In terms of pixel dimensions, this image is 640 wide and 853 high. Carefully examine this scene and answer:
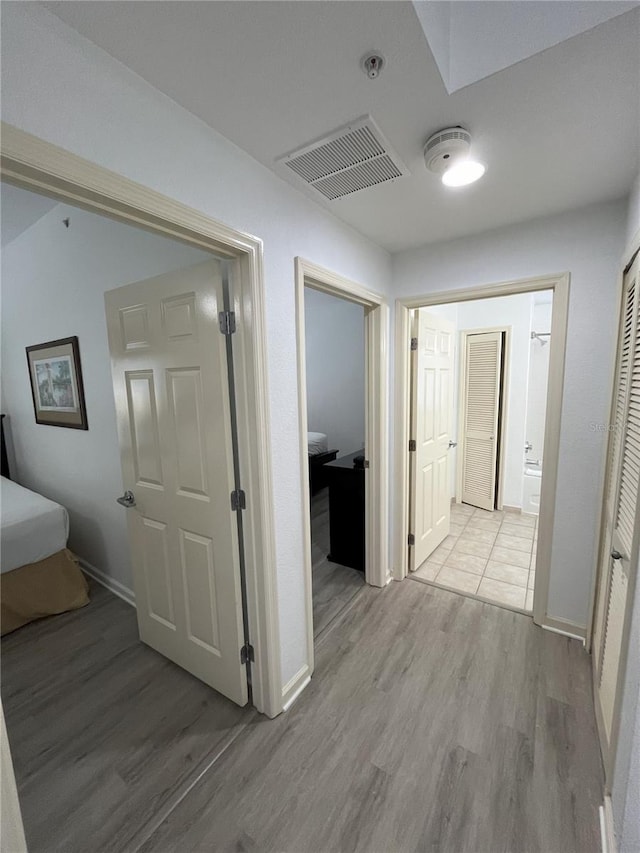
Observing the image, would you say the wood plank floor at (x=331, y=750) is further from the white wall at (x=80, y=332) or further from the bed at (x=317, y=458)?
the bed at (x=317, y=458)

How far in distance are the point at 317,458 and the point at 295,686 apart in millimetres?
3084

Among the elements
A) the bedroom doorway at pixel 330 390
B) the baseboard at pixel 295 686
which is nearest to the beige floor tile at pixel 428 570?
the bedroom doorway at pixel 330 390

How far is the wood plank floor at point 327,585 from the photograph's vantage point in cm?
233

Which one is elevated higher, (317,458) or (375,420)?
(375,420)

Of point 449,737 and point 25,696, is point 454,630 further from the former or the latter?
point 25,696

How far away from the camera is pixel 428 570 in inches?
111

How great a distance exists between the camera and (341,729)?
5.12ft

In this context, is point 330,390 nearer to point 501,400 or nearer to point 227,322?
point 501,400

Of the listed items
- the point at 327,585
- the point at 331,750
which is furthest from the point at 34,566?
the point at 331,750

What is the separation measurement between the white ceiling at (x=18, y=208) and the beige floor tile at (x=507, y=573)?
3892 millimetres

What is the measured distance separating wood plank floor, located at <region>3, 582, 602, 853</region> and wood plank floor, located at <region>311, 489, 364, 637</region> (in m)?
0.19

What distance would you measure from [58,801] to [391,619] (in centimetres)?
175

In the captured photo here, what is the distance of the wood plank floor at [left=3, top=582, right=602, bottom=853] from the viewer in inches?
47.2

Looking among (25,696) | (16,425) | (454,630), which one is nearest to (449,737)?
(454,630)
